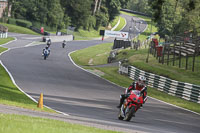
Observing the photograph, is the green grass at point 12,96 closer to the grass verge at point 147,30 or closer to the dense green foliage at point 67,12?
the dense green foliage at point 67,12

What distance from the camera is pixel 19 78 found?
29.3m

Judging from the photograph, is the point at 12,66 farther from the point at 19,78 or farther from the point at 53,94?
the point at 53,94

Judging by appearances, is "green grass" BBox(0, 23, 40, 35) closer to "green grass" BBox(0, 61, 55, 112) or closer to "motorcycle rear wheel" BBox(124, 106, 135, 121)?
"green grass" BBox(0, 61, 55, 112)

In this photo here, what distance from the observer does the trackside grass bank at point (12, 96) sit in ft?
58.6

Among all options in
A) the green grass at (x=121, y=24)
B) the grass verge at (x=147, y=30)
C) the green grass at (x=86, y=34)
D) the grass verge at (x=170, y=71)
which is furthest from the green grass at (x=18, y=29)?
the green grass at (x=121, y=24)

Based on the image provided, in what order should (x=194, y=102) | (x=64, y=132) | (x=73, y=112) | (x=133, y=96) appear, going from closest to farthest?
(x=64, y=132) → (x=133, y=96) → (x=73, y=112) → (x=194, y=102)

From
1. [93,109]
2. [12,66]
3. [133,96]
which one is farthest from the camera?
[12,66]

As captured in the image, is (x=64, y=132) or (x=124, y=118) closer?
(x=64, y=132)

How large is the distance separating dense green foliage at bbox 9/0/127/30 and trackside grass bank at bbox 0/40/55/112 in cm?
6603

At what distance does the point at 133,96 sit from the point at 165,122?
239 cm

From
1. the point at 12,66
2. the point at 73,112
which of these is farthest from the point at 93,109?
the point at 12,66

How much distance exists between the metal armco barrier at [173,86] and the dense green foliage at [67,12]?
5995 cm

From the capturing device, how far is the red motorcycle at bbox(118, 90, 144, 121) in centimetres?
1641

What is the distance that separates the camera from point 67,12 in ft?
356
